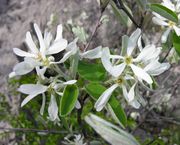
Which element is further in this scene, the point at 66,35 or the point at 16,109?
the point at 66,35

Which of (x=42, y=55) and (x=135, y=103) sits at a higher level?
(x=42, y=55)

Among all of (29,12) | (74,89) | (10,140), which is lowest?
(10,140)

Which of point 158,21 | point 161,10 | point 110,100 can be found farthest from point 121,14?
point 110,100

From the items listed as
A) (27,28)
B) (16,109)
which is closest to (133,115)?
(16,109)

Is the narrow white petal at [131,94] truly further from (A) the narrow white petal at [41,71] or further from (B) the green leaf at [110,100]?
(A) the narrow white petal at [41,71]

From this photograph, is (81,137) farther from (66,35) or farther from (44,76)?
(66,35)

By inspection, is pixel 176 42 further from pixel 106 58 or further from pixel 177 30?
pixel 106 58
